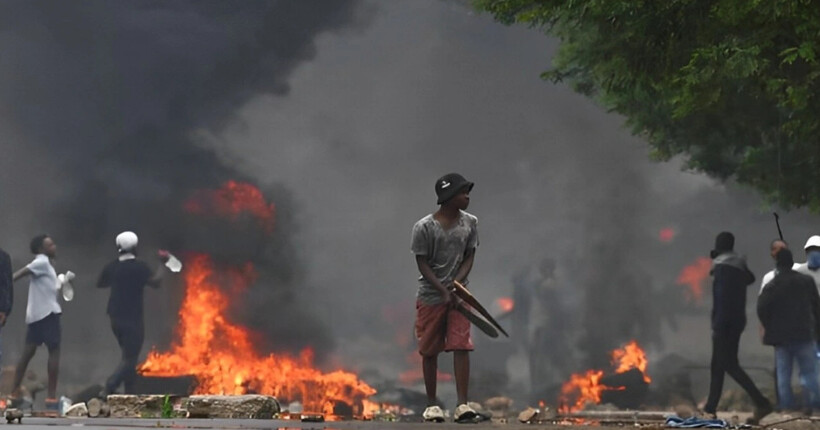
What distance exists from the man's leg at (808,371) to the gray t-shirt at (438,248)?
5585mm

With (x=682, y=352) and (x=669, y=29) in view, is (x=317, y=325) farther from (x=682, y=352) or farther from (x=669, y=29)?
(x=669, y=29)

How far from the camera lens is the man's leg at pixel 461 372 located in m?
8.60

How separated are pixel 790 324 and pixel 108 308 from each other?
973 cm

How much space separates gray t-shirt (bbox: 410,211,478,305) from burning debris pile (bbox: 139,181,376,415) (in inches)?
389

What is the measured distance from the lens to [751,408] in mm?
17844

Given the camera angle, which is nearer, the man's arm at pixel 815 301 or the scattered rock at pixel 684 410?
the man's arm at pixel 815 301

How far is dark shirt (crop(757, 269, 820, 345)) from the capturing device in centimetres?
1238

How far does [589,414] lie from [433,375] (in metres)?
7.20

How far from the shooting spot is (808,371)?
12680mm

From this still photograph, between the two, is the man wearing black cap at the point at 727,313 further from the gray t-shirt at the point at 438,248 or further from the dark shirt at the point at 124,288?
the dark shirt at the point at 124,288

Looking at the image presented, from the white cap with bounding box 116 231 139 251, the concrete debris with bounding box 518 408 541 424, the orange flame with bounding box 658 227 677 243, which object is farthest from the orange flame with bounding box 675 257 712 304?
the concrete debris with bounding box 518 408 541 424

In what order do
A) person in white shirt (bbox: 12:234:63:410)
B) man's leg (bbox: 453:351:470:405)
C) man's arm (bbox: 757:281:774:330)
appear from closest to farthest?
man's leg (bbox: 453:351:470:405) < man's arm (bbox: 757:281:774:330) < person in white shirt (bbox: 12:234:63:410)

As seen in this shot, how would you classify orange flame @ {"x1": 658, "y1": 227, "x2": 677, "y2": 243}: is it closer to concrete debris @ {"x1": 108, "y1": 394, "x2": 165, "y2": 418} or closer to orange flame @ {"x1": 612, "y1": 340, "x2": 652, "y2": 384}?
orange flame @ {"x1": 612, "y1": 340, "x2": 652, "y2": 384}

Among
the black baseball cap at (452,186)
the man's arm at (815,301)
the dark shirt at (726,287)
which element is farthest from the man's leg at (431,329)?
the dark shirt at (726,287)
